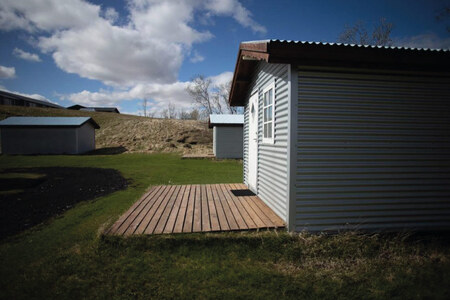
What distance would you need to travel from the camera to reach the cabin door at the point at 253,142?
5770 mm

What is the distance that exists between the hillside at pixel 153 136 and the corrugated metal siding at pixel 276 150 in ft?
57.0

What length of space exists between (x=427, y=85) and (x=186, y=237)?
16.4ft

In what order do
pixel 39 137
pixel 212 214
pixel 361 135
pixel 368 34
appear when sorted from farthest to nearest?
pixel 39 137 < pixel 368 34 < pixel 212 214 < pixel 361 135

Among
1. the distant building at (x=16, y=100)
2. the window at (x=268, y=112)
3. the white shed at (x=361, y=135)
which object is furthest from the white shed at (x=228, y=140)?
the distant building at (x=16, y=100)

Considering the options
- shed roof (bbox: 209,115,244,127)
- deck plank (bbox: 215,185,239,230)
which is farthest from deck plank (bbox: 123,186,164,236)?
shed roof (bbox: 209,115,244,127)

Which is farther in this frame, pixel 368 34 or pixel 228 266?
pixel 368 34

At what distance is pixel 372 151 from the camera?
379 cm

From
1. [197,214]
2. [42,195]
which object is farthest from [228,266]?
[42,195]

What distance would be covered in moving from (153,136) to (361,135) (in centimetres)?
2745

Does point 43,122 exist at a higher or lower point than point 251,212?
higher

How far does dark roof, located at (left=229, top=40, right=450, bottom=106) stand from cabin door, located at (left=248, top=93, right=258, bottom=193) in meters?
2.20

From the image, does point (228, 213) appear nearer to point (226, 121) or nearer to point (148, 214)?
point (148, 214)

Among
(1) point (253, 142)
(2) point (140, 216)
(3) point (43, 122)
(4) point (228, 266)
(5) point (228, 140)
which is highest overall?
(3) point (43, 122)

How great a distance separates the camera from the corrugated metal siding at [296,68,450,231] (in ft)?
11.9
